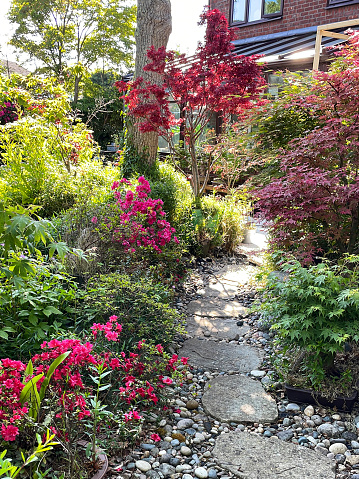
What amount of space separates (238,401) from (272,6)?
11471 millimetres

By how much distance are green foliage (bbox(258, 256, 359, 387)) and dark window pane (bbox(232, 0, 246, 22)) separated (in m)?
11.2

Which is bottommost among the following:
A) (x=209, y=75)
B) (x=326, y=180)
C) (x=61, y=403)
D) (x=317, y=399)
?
(x=317, y=399)

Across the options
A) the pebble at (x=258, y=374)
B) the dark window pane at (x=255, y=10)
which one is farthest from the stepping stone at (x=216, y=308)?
the dark window pane at (x=255, y=10)

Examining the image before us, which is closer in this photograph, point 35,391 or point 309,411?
point 35,391

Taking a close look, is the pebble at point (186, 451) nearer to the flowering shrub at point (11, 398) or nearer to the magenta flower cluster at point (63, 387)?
the magenta flower cluster at point (63, 387)

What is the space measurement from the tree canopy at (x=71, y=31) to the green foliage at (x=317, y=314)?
17.4 m

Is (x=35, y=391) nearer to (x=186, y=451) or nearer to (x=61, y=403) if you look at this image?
(x=61, y=403)

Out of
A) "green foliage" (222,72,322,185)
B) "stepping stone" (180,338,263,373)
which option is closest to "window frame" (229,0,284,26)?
"green foliage" (222,72,322,185)

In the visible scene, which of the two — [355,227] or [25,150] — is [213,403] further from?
[25,150]

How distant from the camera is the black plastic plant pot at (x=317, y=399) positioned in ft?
8.74

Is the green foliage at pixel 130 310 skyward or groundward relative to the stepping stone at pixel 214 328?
skyward

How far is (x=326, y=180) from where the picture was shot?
120 inches

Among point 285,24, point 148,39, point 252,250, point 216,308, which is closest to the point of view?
point 216,308

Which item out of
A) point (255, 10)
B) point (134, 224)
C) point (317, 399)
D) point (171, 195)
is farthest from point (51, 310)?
point (255, 10)
